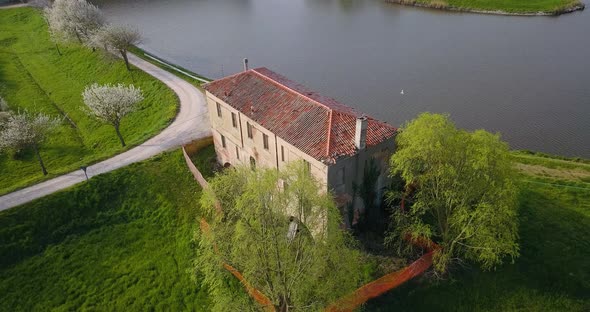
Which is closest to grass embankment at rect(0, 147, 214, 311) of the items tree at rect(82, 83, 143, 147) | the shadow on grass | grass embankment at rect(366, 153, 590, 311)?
tree at rect(82, 83, 143, 147)

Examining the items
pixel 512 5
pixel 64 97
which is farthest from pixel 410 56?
pixel 64 97

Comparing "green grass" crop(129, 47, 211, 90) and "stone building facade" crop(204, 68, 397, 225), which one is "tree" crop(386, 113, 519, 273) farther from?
"green grass" crop(129, 47, 211, 90)

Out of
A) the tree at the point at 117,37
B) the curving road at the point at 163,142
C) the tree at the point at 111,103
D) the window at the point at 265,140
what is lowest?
the curving road at the point at 163,142

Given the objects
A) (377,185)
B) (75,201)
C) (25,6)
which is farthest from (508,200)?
(25,6)

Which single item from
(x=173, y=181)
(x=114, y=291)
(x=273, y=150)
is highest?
(x=273, y=150)

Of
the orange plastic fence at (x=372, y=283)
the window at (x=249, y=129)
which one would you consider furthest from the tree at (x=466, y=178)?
the window at (x=249, y=129)

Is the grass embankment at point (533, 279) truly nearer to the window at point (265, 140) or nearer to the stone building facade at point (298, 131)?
the stone building facade at point (298, 131)

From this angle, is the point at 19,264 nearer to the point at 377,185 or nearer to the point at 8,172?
the point at 8,172
